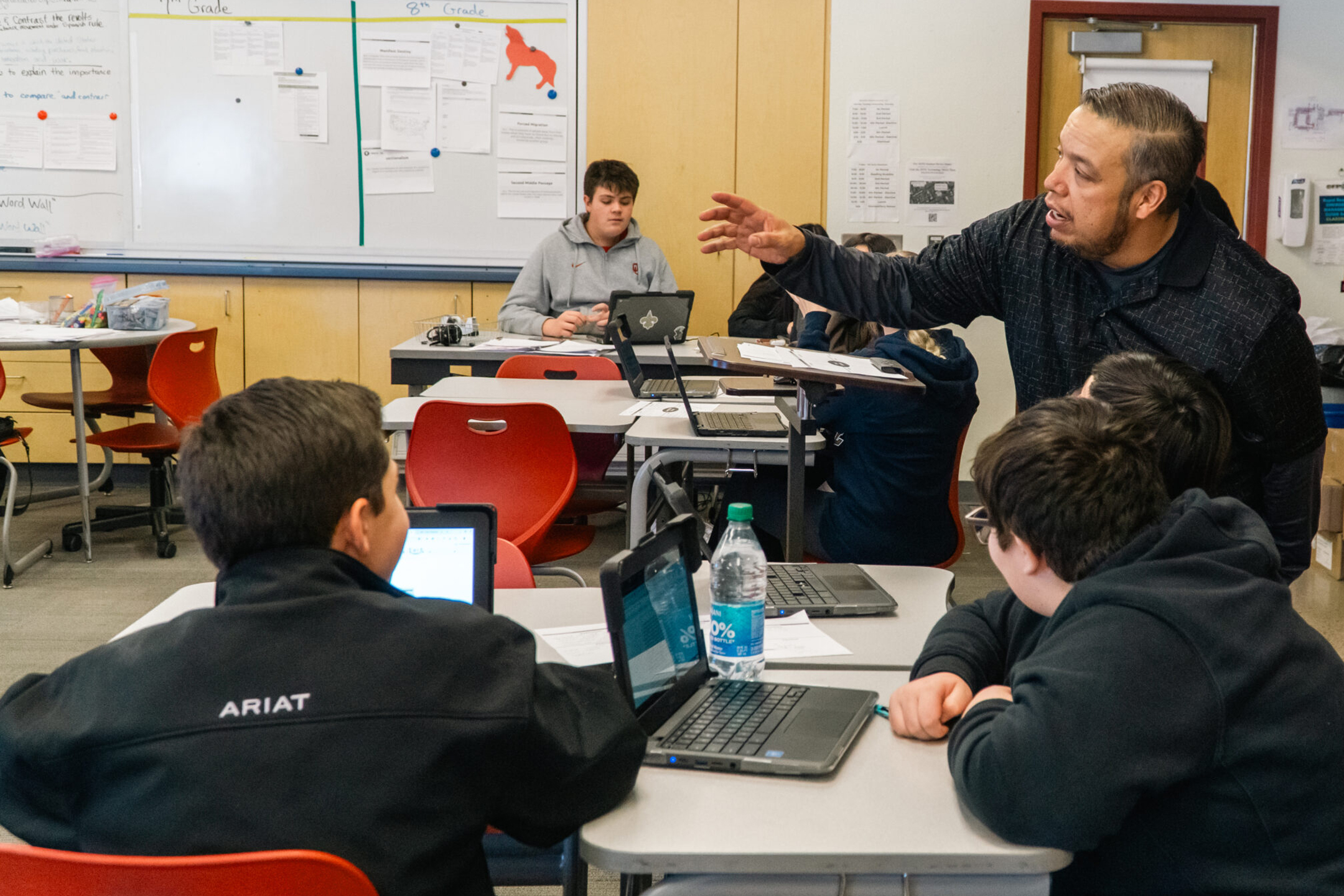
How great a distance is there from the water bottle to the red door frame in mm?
4487

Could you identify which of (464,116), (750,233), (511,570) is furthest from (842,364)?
(464,116)

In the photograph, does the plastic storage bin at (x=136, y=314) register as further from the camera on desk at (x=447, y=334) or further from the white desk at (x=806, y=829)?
the white desk at (x=806, y=829)

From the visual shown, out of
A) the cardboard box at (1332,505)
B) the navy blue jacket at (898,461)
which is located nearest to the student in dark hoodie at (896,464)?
the navy blue jacket at (898,461)

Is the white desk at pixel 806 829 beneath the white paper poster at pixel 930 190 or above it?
beneath

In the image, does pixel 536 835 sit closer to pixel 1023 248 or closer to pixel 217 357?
pixel 1023 248

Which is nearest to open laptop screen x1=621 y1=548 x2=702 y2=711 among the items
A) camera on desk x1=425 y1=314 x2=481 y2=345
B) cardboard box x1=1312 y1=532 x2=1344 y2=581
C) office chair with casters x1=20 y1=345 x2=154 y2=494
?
camera on desk x1=425 y1=314 x2=481 y2=345

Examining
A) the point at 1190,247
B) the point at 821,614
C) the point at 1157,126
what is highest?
the point at 1157,126

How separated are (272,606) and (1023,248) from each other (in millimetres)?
1513

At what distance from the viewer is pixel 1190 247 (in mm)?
1877

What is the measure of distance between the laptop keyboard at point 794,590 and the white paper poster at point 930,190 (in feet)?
13.3

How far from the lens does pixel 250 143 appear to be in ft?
18.6

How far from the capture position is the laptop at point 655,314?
4.34 metres

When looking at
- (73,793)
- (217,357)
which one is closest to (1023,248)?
(73,793)

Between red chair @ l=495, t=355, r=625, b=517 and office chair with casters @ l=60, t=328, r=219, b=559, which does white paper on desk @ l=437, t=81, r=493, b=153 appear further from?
red chair @ l=495, t=355, r=625, b=517
